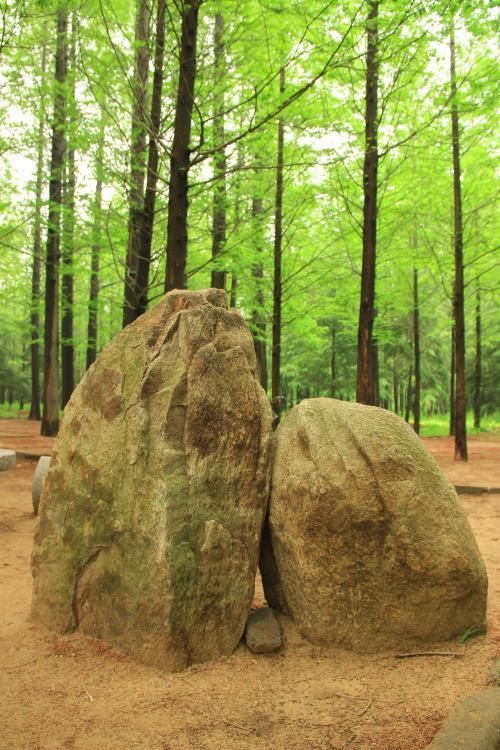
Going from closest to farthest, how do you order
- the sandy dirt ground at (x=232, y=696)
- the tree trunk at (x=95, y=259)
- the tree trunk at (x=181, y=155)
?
1. the sandy dirt ground at (x=232, y=696)
2. the tree trunk at (x=181, y=155)
3. the tree trunk at (x=95, y=259)

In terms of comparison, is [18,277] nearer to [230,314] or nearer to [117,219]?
[117,219]

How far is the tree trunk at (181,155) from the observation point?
19.8 feet

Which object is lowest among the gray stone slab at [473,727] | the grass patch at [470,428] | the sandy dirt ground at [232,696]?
the sandy dirt ground at [232,696]

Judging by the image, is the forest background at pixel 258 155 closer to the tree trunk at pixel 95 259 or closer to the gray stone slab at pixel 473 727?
the tree trunk at pixel 95 259

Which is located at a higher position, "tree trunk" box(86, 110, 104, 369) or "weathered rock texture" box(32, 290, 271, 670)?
"tree trunk" box(86, 110, 104, 369)

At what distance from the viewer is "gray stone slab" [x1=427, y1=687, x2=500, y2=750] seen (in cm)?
226

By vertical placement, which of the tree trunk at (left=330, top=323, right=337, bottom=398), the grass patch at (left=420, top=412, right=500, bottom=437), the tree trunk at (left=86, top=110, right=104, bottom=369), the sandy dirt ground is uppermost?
the tree trunk at (left=86, top=110, right=104, bottom=369)

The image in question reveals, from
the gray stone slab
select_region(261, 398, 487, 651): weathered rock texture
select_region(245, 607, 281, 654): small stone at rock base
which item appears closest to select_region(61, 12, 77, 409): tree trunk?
select_region(261, 398, 487, 651): weathered rock texture

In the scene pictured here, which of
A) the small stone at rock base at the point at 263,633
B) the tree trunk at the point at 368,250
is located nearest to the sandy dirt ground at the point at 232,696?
the small stone at rock base at the point at 263,633

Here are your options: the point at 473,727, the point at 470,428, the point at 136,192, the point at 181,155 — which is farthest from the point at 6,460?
the point at 470,428

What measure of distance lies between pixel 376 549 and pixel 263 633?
2.73 ft

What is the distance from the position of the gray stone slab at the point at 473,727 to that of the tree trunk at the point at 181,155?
477 centimetres

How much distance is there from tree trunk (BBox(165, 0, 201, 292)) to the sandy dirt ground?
3.97 meters

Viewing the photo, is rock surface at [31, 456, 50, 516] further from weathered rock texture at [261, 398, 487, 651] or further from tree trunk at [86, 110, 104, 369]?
tree trunk at [86, 110, 104, 369]
